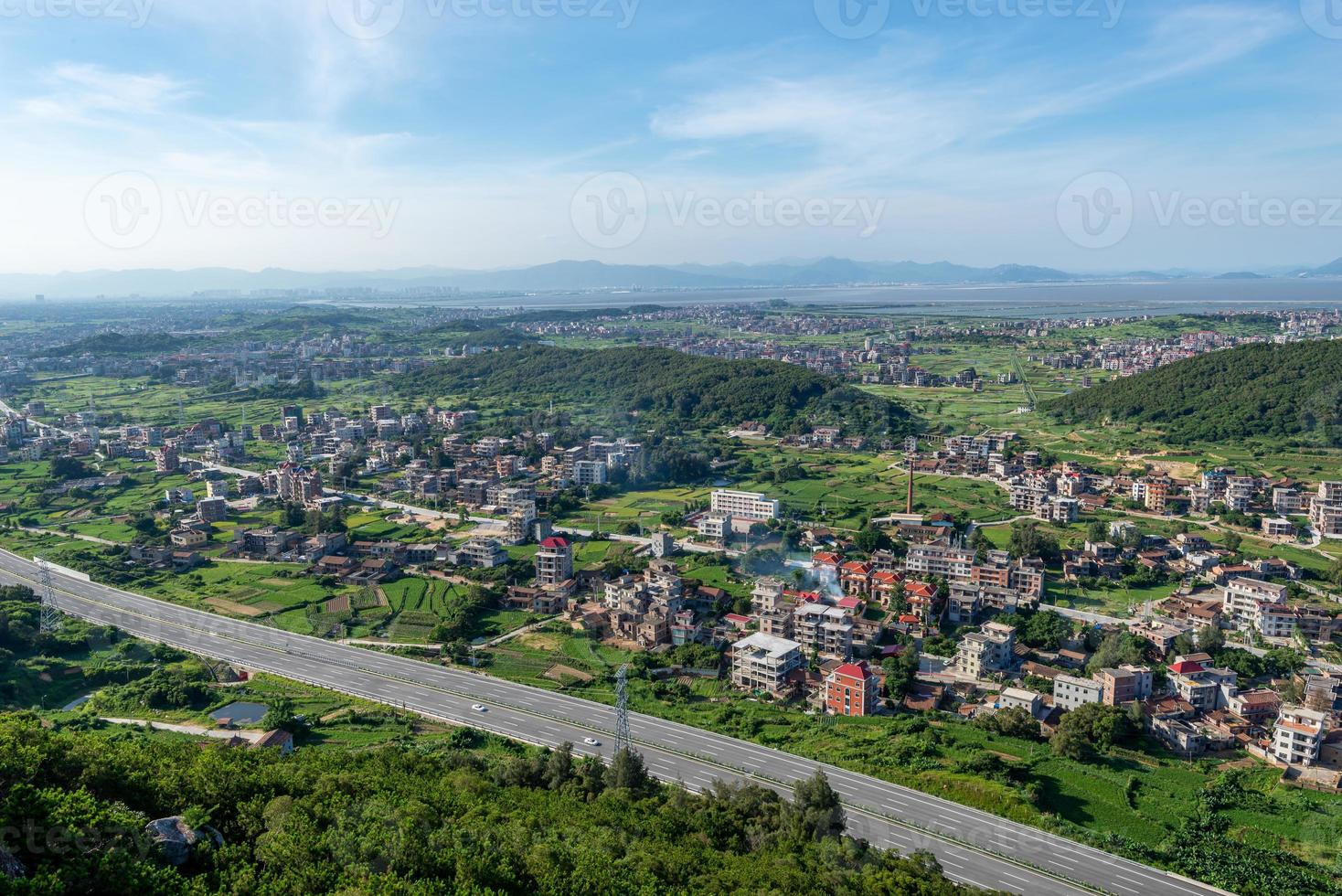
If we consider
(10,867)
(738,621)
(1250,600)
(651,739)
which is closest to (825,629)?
(738,621)

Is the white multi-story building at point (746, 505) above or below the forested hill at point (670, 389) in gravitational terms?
below

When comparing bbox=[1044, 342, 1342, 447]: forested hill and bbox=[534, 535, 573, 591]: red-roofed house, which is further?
bbox=[1044, 342, 1342, 447]: forested hill

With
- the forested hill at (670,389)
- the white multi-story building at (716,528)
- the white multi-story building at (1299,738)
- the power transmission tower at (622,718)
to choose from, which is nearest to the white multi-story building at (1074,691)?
the white multi-story building at (1299,738)

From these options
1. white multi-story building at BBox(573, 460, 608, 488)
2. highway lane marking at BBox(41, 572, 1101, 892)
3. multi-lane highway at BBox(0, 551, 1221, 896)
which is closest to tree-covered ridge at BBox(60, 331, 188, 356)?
white multi-story building at BBox(573, 460, 608, 488)

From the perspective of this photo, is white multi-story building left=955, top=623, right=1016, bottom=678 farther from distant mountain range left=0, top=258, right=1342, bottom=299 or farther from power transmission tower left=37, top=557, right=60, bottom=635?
distant mountain range left=0, top=258, right=1342, bottom=299

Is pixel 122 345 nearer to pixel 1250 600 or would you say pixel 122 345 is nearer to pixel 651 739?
pixel 651 739

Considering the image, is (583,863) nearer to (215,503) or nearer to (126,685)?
(126,685)

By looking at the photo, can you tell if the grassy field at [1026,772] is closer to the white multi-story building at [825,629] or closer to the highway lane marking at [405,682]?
the highway lane marking at [405,682]
